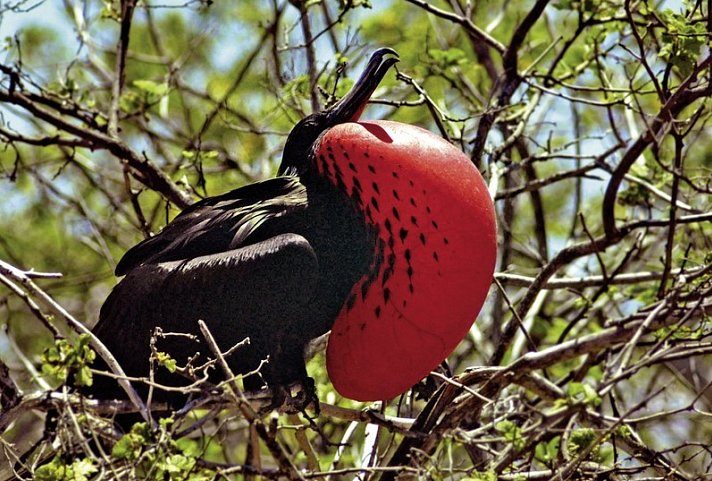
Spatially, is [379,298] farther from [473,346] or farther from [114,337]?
[473,346]

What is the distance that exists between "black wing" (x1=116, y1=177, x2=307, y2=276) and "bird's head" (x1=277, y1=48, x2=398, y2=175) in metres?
0.13

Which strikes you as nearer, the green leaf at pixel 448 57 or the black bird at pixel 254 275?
the black bird at pixel 254 275

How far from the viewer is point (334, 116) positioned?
3.63 meters

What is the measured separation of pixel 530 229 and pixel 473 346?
2.05 meters

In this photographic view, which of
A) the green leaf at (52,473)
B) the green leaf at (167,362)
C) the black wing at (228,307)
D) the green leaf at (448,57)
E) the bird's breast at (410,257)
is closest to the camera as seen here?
the green leaf at (52,473)

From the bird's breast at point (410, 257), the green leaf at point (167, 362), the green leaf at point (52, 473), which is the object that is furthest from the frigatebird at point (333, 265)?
the green leaf at point (52, 473)

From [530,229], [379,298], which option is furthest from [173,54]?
[379,298]

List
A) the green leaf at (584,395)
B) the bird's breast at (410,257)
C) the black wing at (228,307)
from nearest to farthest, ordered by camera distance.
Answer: the green leaf at (584,395)
the bird's breast at (410,257)
the black wing at (228,307)

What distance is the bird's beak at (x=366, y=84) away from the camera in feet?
11.5

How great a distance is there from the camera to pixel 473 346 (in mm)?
5461

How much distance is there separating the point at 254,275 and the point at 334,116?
0.60 metres

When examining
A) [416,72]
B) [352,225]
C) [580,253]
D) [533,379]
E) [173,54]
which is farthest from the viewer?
[173,54]

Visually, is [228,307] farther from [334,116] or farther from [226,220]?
[334,116]

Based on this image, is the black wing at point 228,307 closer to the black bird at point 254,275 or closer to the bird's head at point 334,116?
the black bird at point 254,275
